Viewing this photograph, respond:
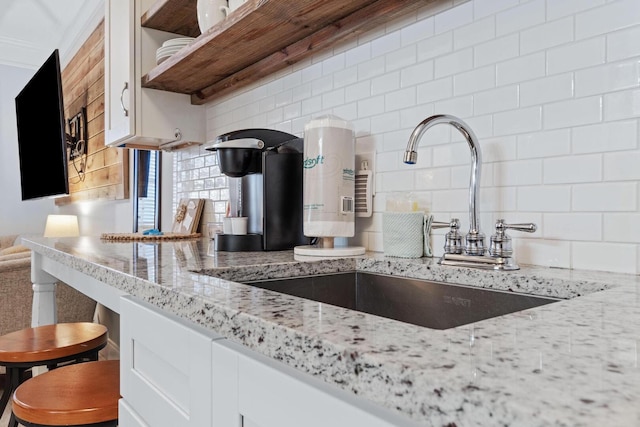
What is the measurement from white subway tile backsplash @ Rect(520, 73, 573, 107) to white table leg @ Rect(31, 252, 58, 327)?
204cm

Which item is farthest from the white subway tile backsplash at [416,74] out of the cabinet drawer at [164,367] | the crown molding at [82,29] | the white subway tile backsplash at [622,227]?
the crown molding at [82,29]

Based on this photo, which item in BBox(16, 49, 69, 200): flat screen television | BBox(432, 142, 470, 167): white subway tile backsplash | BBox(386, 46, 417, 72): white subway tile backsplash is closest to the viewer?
BBox(432, 142, 470, 167): white subway tile backsplash

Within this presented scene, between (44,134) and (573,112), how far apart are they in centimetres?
389

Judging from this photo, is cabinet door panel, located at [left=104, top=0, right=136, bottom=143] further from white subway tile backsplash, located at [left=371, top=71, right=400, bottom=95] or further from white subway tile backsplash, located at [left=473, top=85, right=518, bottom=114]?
white subway tile backsplash, located at [left=473, top=85, right=518, bottom=114]

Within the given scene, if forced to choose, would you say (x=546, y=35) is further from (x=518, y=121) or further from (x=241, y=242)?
(x=241, y=242)

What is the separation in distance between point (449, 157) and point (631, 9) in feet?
1.60

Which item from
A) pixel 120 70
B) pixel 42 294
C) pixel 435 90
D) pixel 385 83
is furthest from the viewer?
pixel 120 70

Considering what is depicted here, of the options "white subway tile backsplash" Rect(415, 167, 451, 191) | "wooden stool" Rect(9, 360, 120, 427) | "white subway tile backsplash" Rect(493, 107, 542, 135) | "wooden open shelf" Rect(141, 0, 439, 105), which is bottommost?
"wooden stool" Rect(9, 360, 120, 427)

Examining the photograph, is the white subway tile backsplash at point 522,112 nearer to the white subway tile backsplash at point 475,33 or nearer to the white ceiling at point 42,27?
the white subway tile backsplash at point 475,33

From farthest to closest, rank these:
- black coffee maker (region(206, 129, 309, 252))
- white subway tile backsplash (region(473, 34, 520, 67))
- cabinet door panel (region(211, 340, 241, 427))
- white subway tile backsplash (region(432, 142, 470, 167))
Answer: black coffee maker (region(206, 129, 309, 252))
white subway tile backsplash (region(432, 142, 470, 167))
white subway tile backsplash (region(473, 34, 520, 67))
cabinet door panel (region(211, 340, 241, 427))

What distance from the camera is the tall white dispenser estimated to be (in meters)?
1.32

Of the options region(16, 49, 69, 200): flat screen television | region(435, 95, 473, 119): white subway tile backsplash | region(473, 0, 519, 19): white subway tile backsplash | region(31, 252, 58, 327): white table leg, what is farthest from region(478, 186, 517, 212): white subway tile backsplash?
region(16, 49, 69, 200): flat screen television

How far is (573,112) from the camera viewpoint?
101cm

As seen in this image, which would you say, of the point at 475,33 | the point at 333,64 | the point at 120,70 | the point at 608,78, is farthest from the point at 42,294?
the point at 608,78
